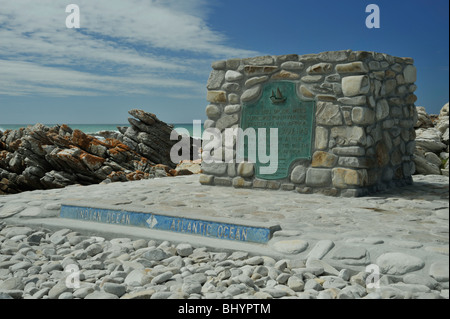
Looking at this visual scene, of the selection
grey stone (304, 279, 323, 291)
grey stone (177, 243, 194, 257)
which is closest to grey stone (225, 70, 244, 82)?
grey stone (177, 243, 194, 257)

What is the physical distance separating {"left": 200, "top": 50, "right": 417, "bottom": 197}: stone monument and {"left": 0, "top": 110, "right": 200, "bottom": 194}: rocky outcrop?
472 cm

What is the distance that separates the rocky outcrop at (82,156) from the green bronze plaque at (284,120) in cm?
493

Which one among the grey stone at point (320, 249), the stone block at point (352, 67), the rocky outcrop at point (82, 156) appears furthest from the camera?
the rocky outcrop at point (82, 156)

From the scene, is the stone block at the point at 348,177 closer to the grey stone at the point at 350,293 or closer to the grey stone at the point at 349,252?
the grey stone at the point at 349,252

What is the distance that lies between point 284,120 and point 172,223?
8.17 feet

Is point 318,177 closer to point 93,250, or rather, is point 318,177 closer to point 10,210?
point 93,250

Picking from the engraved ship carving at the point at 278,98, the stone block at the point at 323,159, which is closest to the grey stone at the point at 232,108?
the engraved ship carving at the point at 278,98

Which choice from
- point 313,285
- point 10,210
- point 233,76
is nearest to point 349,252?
point 313,285

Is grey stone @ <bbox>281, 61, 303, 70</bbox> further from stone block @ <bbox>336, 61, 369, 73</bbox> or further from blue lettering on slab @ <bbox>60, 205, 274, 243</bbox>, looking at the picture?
blue lettering on slab @ <bbox>60, 205, 274, 243</bbox>

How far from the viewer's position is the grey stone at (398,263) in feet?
9.50

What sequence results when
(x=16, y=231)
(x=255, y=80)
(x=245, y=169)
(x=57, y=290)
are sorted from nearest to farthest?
(x=57, y=290) < (x=16, y=231) < (x=255, y=80) < (x=245, y=169)

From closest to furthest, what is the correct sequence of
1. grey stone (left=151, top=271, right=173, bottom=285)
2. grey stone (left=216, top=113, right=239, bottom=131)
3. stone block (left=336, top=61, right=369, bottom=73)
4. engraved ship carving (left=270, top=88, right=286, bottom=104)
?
grey stone (left=151, top=271, right=173, bottom=285)
stone block (left=336, top=61, right=369, bottom=73)
engraved ship carving (left=270, top=88, right=286, bottom=104)
grey stone (left=216, top=113, right=239, bottom=131)

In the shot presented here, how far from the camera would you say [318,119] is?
572cm

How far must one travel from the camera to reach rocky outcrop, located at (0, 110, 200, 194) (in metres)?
12.6
